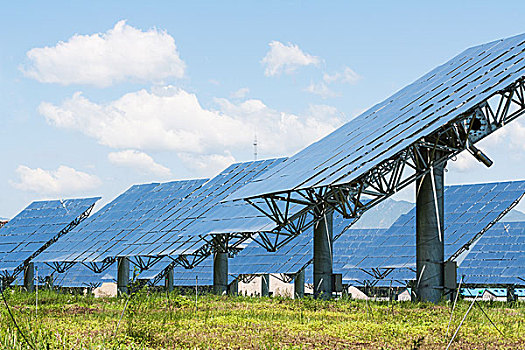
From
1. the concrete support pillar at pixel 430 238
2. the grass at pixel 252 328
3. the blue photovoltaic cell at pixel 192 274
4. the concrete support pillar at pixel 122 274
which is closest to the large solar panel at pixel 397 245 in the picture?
the blue photovoltaic cell at pixel 192 274

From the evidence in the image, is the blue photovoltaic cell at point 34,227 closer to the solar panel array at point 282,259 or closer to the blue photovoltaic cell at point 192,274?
the blue photovoltaic cell at point 192,274

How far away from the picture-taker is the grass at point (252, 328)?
1007 centimetres

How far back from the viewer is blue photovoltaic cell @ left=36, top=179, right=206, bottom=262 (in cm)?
3247

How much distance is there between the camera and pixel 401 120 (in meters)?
20.4

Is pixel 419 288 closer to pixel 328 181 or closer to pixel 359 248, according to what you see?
pixel 328 181

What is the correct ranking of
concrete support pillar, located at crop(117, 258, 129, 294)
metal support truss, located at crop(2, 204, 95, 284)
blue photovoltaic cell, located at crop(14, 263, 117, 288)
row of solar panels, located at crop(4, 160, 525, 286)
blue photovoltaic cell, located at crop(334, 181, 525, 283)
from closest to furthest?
row of solar panels, located at crop(4, 160, 525, 286)
blue photovoltaic cell, located at crop(334, 181, 525, 283)
concrete support pillar, located at crop(117, 258, 129, 294)
metal support truss, located at crop(2, 204, 95, 284)
blue photovoltaic cell, located at crop(14, 263, 117, 288)

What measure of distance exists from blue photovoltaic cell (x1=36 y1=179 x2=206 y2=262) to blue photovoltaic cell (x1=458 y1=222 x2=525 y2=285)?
14254mm

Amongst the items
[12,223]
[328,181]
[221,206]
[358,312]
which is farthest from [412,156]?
[12,223]

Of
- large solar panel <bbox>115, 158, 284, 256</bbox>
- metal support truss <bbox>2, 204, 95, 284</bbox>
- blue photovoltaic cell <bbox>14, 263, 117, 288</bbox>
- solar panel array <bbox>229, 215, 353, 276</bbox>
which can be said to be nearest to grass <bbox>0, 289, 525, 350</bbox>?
large solar panel <bbox>115, 158, 284, 256</bbox>

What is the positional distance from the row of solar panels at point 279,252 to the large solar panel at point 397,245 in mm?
47

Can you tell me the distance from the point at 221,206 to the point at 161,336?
1712cm

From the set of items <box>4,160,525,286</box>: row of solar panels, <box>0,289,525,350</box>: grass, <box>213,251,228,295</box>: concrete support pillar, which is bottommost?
<box>0,289,525,350</box>: grass

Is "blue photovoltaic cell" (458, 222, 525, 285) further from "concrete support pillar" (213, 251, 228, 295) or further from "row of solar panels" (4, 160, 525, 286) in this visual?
"concrete support pillar" (213, 251, 228, 295)

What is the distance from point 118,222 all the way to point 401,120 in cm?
1871
